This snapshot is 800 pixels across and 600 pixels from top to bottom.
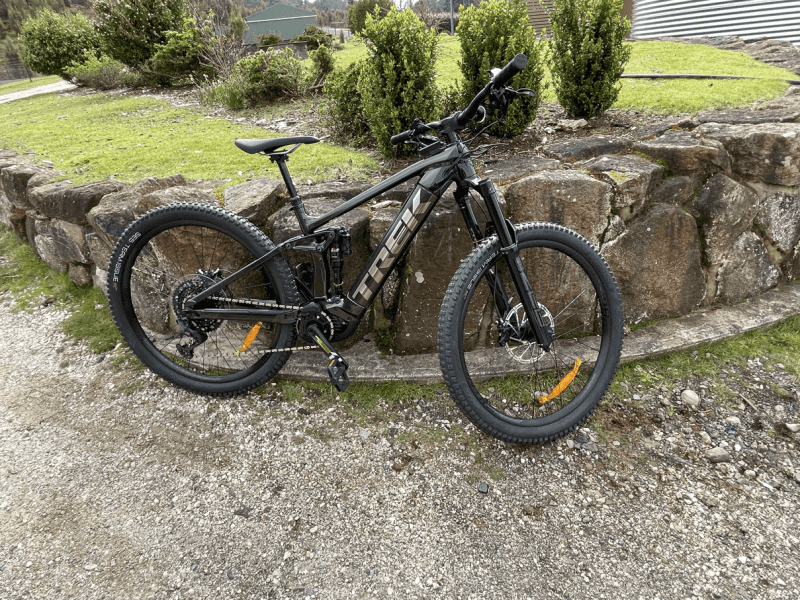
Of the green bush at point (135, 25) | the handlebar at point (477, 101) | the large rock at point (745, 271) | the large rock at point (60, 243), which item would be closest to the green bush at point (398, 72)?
the handlebar at point (477, 101)

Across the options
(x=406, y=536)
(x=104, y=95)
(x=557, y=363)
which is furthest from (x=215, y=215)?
(x=104, y=95)

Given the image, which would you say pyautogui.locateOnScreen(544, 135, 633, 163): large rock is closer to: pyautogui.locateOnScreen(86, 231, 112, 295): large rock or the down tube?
the down tube

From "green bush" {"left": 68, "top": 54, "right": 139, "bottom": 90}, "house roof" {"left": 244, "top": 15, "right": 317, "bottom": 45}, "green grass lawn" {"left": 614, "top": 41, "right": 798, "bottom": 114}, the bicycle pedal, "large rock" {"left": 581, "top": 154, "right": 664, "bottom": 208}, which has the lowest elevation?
the bicycle pedal

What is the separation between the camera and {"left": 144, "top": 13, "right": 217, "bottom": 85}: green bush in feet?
28.4

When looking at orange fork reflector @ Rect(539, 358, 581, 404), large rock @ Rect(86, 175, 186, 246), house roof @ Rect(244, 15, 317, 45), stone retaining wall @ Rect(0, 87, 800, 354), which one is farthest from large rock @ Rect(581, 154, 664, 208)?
house roof @ Rect(244, 15, 317, 45)

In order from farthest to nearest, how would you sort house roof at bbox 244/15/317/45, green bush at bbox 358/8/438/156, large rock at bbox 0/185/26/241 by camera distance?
house roof at bbox 244/15/317/45 → large rock at bbox 0/185/26/241 → green bush at bbox 358/8/438/156

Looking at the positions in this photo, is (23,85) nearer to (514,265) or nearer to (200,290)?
(200,290)

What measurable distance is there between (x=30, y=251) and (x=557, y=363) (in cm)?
492

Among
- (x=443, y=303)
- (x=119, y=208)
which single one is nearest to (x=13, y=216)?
(x=119, y=208)

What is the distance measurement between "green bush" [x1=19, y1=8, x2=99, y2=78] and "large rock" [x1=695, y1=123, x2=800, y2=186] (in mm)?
14813

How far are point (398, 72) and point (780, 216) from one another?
272 cm

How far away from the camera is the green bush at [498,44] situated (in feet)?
10.8

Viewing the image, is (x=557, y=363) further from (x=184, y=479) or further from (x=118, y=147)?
(x=118, y=147)

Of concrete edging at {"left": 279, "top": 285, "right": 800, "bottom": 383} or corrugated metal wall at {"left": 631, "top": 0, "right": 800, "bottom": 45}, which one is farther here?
corrugated metal wall at {"left": 631, "top": 0, "right": 800, "bottom": 45}
